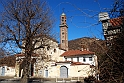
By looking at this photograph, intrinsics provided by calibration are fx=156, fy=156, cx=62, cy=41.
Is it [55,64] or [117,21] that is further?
[55,64]

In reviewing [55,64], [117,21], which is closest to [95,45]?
[117,21]

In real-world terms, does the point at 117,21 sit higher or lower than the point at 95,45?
higher

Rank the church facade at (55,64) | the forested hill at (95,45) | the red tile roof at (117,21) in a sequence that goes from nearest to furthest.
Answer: the red tile roof at (117,21)
the forested hill at (95,45)
the church facade at (55,64)

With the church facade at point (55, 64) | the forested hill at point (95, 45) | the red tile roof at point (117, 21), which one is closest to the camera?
the red tile roof at point (117, 21)

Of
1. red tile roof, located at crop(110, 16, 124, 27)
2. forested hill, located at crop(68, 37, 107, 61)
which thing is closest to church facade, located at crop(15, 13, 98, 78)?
forested hill, located at crop(68, 37, 107, 61)

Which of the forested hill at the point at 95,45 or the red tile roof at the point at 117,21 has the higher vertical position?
the red tile roof at the point at 117,21

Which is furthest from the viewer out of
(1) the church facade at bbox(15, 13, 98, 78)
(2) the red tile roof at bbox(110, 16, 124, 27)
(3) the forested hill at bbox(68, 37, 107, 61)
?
(1) the church facade at bbox(15, 13, 98, 78)

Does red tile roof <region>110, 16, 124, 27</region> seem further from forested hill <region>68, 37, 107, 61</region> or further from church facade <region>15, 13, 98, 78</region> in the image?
church facade <region>15, 13, 98, 78</region>

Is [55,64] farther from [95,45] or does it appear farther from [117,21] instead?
[117,21]

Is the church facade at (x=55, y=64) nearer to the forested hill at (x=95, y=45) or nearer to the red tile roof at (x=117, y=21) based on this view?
the forested hill at (x=95, y=45)

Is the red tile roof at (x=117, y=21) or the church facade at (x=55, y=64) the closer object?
the red tile roof at (x=117, y=21)

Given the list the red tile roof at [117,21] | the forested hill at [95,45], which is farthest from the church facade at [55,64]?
the red tile roof at [117,21]

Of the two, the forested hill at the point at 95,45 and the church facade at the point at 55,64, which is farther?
the church facade at the point at 55,64

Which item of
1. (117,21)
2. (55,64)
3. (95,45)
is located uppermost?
(117,21)
